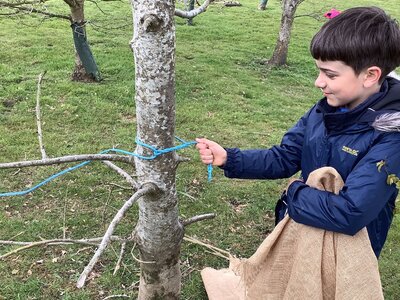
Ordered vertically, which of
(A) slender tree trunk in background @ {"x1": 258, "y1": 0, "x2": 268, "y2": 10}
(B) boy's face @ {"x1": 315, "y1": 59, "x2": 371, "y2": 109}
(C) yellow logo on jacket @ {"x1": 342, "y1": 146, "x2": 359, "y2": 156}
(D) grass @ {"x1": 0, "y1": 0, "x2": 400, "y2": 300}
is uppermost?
(B) boy's face @ {"x1": 315, "y1": 59, "x2": 371, "y2": 109}

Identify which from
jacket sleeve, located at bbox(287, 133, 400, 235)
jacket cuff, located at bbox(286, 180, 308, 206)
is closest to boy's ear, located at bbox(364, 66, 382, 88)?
jacket sleeve, located at bbox(287, 133, 400, 235)

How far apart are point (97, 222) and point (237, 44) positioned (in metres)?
7.87

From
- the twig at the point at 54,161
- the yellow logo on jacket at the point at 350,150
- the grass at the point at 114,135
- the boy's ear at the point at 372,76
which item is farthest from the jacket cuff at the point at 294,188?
the grass at the point at 114,135

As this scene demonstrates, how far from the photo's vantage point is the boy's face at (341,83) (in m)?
1.99

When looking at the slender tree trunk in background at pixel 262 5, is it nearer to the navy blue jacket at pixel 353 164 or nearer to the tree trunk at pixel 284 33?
the tree trunk at pixel 284 33

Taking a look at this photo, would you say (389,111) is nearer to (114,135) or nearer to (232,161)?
(232,161)

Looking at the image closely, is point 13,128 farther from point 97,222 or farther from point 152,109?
point 152,109

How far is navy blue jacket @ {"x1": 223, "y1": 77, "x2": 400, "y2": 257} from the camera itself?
6.12 feet

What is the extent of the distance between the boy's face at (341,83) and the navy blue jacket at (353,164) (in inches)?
2.8

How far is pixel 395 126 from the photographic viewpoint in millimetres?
1838

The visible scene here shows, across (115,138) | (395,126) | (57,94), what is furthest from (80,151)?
(395,126)

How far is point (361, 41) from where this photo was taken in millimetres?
1938

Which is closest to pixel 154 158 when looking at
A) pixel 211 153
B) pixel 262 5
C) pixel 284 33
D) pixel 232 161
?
pixel 211 153

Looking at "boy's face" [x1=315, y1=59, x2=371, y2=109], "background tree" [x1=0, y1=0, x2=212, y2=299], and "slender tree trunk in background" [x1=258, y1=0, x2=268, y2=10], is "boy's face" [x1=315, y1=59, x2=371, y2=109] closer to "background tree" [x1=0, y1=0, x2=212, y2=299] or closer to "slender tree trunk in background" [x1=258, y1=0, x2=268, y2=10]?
"background tree" [x1=0, y1=0, x2=212, y2=299]
